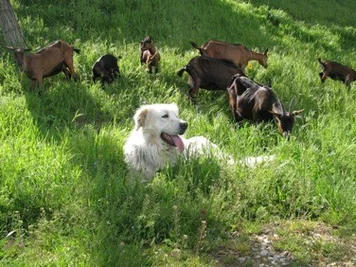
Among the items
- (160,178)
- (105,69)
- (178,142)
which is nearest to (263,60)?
(105,69)

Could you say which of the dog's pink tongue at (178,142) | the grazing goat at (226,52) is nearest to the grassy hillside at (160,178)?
the dog's pink tongue at (178,142)

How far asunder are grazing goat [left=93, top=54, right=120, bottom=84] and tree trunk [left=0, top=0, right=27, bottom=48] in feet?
4.79

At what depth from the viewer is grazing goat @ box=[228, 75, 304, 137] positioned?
5.95 m

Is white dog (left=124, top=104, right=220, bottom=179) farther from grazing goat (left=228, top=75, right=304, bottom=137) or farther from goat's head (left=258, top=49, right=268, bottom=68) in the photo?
goat's head (left=258, top=49, right=268, bottom=68)

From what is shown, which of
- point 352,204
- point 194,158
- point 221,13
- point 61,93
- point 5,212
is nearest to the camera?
point 5,212

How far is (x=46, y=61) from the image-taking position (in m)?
7.01

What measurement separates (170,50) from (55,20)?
9.52 feet

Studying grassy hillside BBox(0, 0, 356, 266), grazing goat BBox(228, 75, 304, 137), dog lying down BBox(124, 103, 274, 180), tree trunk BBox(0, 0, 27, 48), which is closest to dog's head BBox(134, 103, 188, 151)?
dog lying down BBox(124, 103, 274, 180)

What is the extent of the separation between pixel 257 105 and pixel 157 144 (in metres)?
1.84

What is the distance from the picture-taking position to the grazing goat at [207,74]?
295 inches

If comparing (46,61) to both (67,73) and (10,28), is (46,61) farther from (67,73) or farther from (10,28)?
(10,28)

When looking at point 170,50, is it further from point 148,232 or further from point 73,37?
point 148,232

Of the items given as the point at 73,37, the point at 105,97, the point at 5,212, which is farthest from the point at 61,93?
the point at 5,212

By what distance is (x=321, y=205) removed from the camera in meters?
4.42
